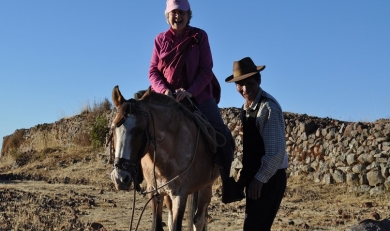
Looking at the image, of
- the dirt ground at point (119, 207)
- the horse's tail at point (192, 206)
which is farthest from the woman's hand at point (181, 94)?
the dirt ground at point (119, 207)

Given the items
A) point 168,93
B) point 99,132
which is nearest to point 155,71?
point 168,93

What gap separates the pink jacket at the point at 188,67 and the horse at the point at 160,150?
0.47m

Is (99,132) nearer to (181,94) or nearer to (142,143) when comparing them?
(181,94)

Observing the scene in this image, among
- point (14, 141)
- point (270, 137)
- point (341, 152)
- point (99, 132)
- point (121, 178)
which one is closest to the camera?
point (121, 178)

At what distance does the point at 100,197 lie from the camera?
1118 centimetres

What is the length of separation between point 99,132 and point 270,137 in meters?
15.0

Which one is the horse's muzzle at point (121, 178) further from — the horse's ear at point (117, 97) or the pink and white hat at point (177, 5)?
the pink and white hat at point (177, 5)

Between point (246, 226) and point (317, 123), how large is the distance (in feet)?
30.7

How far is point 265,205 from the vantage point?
14.8 feet

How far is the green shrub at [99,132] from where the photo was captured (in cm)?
1884

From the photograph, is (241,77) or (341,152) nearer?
(241,77)

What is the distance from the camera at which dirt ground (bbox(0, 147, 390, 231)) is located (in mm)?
8164

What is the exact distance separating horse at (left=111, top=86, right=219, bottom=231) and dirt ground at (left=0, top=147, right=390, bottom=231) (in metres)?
2.92

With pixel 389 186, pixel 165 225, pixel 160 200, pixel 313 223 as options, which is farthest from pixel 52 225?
pixel 389 186
